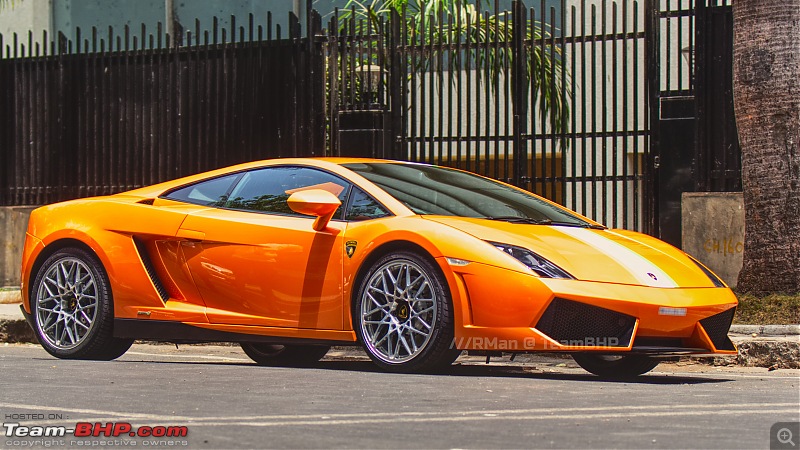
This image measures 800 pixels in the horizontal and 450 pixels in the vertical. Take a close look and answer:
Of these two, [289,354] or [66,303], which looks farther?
[289,354]

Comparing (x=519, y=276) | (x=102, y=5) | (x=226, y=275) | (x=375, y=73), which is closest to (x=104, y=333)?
(x=226, y=275)

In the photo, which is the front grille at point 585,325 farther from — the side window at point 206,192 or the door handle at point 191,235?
the side window at point 206,192

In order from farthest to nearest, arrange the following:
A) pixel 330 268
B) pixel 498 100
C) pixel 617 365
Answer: pixel 498 100 → pixel 617 365 → pixel 330 268

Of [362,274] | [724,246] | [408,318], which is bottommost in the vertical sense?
[724,246]

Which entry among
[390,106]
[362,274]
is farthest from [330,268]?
[390,106]

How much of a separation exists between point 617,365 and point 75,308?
3.39m

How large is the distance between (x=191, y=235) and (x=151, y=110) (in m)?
7.28

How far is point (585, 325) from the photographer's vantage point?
662 centimetres

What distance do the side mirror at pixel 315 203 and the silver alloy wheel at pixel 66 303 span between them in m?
1.68

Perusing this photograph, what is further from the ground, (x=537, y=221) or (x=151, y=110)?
(x=151, y=110)

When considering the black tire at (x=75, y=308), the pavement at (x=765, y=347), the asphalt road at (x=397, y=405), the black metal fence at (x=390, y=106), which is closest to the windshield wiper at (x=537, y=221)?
the asphalt road at (x=397, y=405)

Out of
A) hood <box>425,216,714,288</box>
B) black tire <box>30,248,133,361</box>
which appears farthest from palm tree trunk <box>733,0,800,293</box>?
black tire <box>30,248,133,361</box>

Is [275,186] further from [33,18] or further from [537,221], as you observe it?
[33,18]

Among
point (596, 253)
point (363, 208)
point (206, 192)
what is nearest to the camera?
point (596, 253)
